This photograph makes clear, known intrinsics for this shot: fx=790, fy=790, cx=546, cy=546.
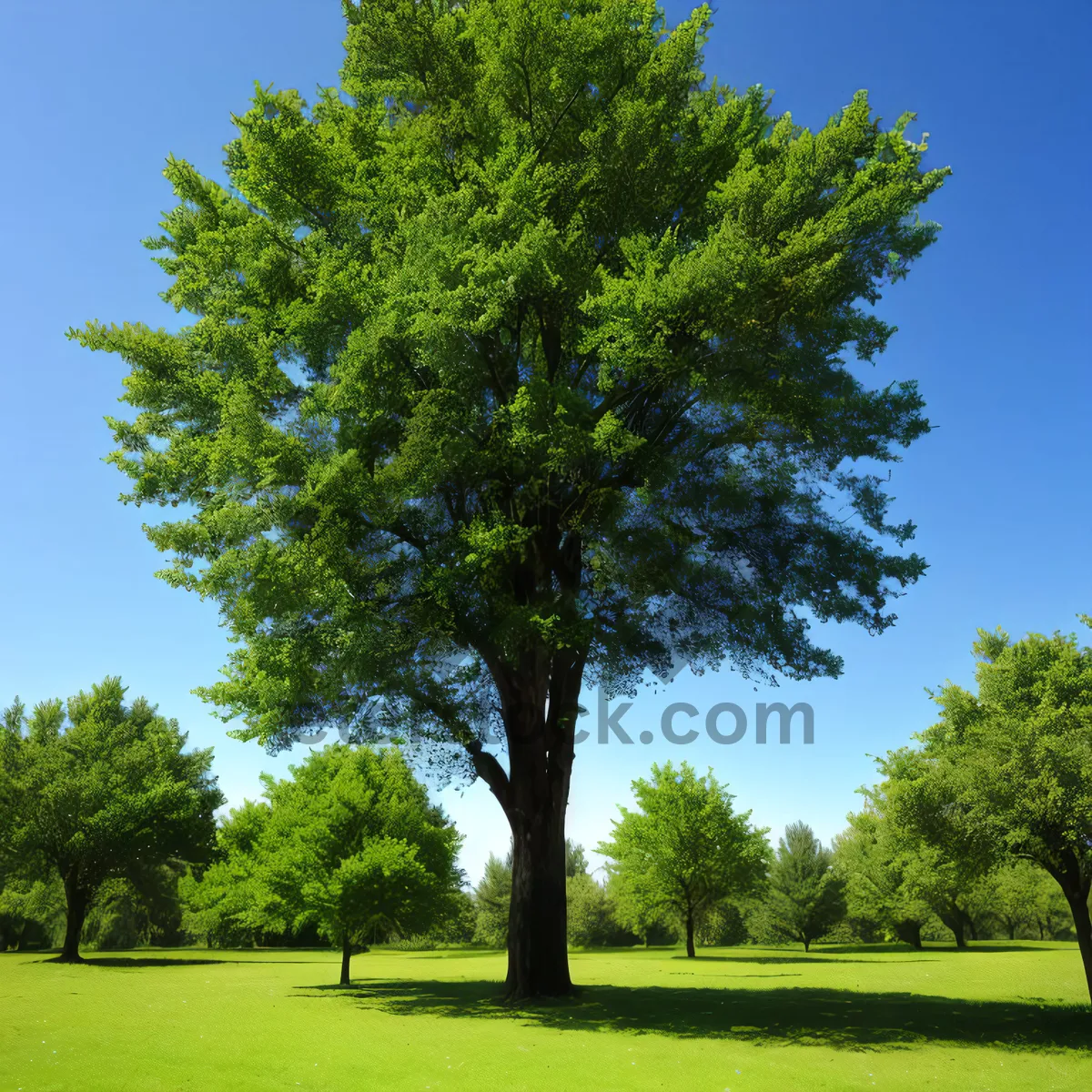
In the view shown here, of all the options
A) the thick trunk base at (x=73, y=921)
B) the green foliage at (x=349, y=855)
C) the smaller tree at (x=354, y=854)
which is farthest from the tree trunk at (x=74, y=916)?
the smaller tree at (x=354, y=854)

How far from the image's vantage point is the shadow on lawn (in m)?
12.7

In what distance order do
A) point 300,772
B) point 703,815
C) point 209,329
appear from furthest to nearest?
point 703,815 < point 300,772 < point 209,329

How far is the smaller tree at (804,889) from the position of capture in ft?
190

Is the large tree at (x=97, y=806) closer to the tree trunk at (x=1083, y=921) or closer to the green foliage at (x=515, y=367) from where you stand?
the green foliage at (x=515, y=367)

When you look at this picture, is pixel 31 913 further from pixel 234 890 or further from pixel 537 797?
pixel 537 797

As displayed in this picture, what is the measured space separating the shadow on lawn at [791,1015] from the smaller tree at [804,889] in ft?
138

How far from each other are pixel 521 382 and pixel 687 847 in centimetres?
3275

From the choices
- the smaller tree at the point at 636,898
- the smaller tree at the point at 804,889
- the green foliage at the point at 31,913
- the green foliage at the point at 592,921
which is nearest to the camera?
the smaller tree at the point at 636,898

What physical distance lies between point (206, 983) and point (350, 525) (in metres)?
19.5

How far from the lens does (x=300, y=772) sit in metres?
26.9

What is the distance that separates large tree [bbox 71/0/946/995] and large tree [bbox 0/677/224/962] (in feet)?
95.6

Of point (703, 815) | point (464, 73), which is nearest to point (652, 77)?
point (464, 73)

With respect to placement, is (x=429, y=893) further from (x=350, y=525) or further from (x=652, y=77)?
(x=652, y=77)

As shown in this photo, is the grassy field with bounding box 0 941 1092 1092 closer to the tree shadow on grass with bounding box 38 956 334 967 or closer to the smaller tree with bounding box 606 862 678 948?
the tree shadow on grass with bounding box 38 956 334 967
